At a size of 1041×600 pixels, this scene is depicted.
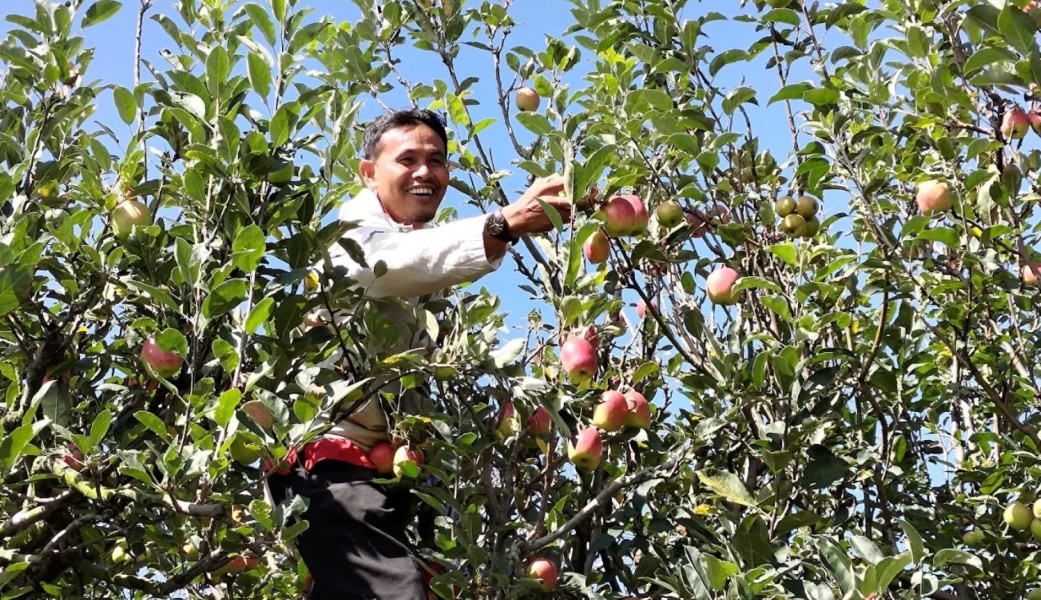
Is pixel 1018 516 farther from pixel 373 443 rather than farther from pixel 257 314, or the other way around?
pixel 257 314

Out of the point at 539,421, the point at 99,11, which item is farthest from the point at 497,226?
the point at 99,11

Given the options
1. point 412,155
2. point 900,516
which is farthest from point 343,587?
point 900,516

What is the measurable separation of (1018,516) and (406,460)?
1.79 meters

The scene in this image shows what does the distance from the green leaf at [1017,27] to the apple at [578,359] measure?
3.80ft

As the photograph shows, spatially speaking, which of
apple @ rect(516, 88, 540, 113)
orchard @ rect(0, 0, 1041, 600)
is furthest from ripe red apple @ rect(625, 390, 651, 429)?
apple @ rect(516, 88, 540, 113)

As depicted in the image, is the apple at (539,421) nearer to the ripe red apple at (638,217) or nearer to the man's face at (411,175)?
the ripe red apple at (638,217)

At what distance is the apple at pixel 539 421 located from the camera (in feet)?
Result: 8.78

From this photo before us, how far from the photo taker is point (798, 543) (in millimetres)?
3021

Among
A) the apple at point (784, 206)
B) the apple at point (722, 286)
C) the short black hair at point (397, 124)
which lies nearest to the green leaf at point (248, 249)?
the short black hair at point (397, 124)

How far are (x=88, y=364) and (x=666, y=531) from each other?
1.57m

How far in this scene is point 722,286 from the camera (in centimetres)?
296

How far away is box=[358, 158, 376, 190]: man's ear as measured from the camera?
10.9 ft

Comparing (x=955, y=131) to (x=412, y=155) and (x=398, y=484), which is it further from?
→ (x=398, y=484)

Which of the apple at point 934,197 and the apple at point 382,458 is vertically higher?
the apple at point 934,197
